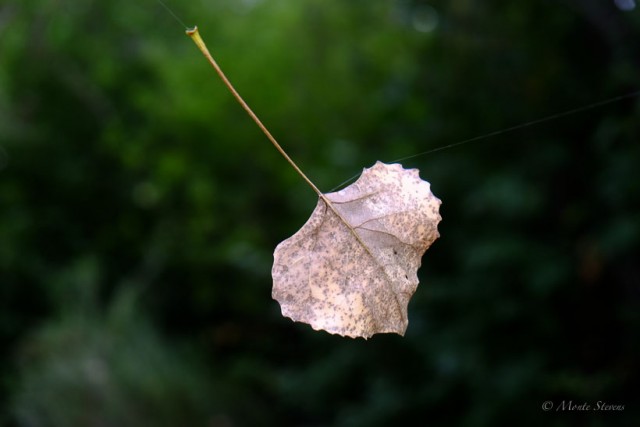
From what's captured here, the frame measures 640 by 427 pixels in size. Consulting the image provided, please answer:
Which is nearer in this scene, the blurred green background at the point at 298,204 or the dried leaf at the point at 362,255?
the dried leaf at the point at 362,255

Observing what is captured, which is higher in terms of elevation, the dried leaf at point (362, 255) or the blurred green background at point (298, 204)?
the blurred green background at point (298, 204)

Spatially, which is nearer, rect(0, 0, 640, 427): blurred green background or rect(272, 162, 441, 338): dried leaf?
rect(272, 162, 441, 338): dried leaf

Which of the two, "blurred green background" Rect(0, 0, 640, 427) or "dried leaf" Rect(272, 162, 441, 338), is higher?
"blurred green background" Rect(0, 0, 640, 427)

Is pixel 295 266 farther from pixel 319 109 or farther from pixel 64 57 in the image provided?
pixel 64 57

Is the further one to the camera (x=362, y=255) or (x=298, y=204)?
(x=298, y=204)

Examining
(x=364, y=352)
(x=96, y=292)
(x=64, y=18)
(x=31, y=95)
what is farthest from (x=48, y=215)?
(x=364, y=352)
